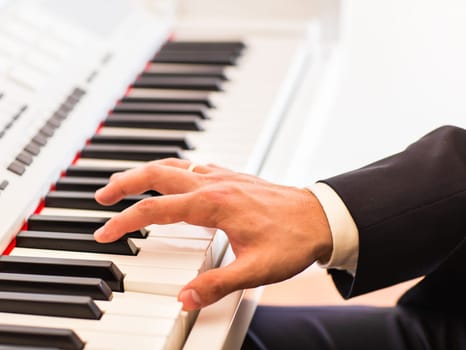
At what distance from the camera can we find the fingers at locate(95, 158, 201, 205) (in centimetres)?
96

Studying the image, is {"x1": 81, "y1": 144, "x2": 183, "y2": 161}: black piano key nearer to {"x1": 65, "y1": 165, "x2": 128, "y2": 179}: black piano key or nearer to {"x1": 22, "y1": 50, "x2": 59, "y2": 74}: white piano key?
{"x1": 65, "y1": 165, "x2": 128, "y2": 179}: black piano key

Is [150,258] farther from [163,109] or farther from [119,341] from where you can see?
[163,109]

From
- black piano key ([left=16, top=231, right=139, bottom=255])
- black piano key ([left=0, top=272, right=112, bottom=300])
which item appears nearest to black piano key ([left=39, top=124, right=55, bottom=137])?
black piano key ([left=16, top=231, right=139, bottom=255])

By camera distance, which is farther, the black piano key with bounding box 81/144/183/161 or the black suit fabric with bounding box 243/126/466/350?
the black piano key with bounding box 81/144/183/161

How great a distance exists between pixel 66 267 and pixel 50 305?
0.08m

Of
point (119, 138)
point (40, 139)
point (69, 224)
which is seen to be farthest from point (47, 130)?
point (69, 224)

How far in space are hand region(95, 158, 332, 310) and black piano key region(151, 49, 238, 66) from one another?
623 millimetres

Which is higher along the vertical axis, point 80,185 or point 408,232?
point 80,185

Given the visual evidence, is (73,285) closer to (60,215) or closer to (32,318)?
(32,318)

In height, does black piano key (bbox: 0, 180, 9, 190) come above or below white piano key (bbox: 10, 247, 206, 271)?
above

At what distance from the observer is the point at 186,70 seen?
4.94 feet

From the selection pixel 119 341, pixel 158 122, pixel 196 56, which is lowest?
pixel 119 341

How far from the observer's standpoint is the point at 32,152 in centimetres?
109

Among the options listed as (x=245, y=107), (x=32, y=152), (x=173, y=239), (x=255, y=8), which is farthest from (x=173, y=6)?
(x=173, y=239)
